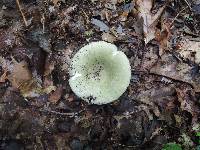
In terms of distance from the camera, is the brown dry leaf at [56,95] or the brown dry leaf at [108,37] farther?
the brown dry leaf at [108,37]

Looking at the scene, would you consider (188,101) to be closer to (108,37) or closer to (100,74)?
(100,74)

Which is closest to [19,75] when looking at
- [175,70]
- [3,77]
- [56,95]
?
[3,77]

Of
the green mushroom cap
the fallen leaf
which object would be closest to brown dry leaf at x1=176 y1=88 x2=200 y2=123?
the green mushroom cap

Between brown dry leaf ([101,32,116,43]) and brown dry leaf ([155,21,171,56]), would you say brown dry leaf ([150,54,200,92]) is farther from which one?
brown dry leaf ([101,32,116,43])

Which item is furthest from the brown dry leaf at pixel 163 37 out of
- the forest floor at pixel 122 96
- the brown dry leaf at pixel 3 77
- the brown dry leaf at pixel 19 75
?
the brown dry leaf at pixel 3 77

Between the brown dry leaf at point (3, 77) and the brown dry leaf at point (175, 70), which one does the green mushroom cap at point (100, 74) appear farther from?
the brown dry leaf at point (3, 77)

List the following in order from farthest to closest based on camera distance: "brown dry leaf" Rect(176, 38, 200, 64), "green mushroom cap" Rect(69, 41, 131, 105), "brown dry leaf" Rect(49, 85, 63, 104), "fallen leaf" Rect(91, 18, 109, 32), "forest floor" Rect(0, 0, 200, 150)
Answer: "fallen leaf" Rect(91, 18, 109, 32)
"brown dry leaf" Rect(176, 38, 200, 64)
"brown dry leaf" Rect(49, 85, 63, 104)
"forest floor" Rect(0, 0, 200, 150)
"green mushroom cap" Rect(69, 41, 131, 105)
